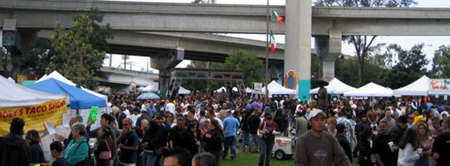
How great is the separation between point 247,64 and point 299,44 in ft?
54.2

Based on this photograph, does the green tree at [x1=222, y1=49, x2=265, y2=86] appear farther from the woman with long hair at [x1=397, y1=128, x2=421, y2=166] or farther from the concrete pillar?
the woman with long hair at [x1=397, y1=128, x2=421, y2=166]

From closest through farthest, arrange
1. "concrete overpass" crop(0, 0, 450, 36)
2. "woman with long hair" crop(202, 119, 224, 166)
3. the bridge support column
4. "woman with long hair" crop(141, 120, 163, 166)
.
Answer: "woman with long hair" crop(141, 120, 163, 166)
"woman with long hair" crop(202, 119, 224, 166)
"concrete overpass" crop(0, 0, 450, 36)
the bridge support column

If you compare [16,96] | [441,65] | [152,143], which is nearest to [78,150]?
[16,96]

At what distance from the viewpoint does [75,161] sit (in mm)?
7973

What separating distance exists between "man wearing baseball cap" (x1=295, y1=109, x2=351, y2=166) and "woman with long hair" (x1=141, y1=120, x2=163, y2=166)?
16.3ft

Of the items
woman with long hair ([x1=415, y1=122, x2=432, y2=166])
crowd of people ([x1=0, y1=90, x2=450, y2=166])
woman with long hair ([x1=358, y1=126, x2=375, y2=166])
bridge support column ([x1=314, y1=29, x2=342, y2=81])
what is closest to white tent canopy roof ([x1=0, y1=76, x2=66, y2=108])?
crowd of people ([x1=0, y1=90, x2=450, y2=166])

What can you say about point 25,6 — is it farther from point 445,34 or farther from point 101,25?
point 445,34

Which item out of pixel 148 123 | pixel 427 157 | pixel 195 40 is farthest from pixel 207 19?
pixel 427 157

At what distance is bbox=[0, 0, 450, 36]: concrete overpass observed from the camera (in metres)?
40.4

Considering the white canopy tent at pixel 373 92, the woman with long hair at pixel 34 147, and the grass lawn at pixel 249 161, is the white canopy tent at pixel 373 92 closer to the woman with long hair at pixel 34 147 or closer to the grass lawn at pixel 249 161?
the grass lawn at pixel 249 161

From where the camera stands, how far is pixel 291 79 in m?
40.7

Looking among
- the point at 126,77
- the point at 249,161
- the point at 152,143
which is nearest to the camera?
the point at 152,143

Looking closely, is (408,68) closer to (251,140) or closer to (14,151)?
(251,140)

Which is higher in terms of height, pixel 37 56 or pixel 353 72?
pixel 353 72
